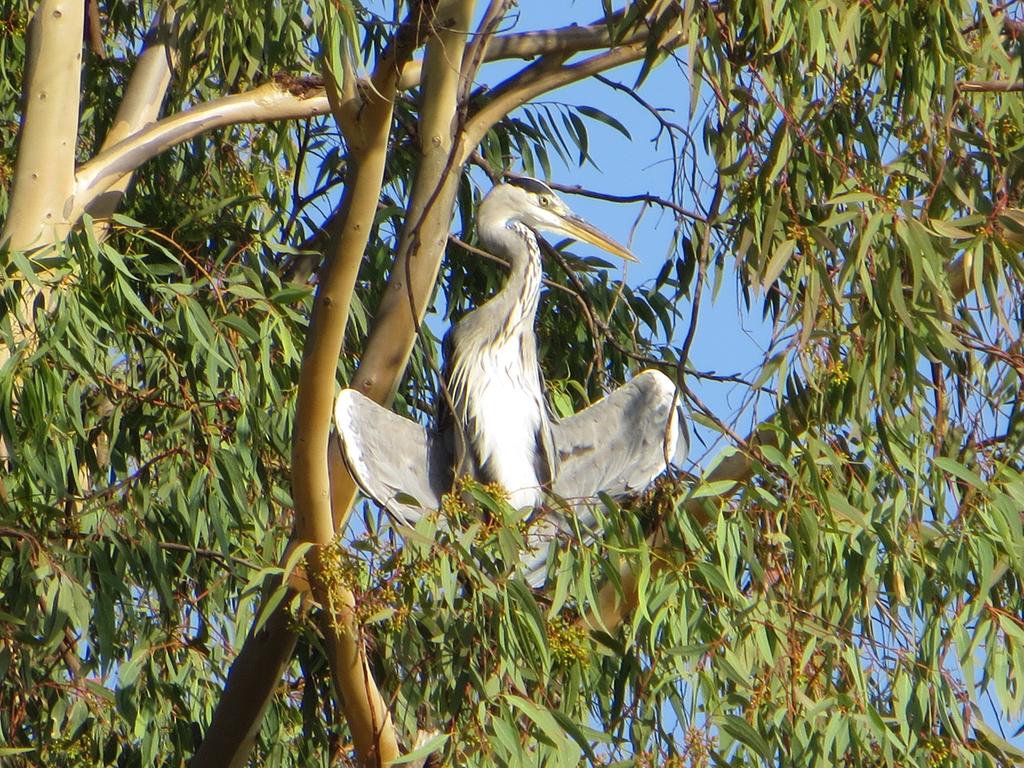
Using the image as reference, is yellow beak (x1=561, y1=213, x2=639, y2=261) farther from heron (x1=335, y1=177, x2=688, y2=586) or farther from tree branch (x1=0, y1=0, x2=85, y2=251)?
tree branch (x1=0, y1=0, x2=85, y2=251)

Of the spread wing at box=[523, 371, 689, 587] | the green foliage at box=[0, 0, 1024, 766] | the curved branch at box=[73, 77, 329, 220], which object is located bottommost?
the green foliage at box=[0, 0, 1024, 766]

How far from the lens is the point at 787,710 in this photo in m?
2.10

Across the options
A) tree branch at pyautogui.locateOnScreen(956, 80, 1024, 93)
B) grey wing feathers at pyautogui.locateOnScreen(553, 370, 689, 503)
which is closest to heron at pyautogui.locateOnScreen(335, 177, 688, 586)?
grey wing feathers at pyautogui.locateOnScreen(553, 370, 689, 503)

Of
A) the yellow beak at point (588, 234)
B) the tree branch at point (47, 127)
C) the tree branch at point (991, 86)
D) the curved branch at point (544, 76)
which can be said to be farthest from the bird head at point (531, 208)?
the tree branch at point (991, 86)

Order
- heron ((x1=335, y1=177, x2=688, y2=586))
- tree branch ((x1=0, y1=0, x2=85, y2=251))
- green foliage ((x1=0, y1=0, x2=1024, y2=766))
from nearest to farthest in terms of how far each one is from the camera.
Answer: green foliage ((x1=0, y1=0, x2=1024, y2=766)) < tree branch ((x1=0, y1=0, x2=85, y2=251)) < heron ((x1=335, y1=177, x2=688, y2=586))

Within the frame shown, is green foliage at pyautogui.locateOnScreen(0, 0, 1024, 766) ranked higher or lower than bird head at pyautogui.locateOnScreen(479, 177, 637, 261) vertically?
lower

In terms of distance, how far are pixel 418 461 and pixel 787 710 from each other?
1106 mm

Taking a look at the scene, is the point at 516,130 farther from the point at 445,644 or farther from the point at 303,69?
the point at 445,644

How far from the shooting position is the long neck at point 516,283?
3.19m

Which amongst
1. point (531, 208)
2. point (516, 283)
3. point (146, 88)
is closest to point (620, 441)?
point (516, 283)

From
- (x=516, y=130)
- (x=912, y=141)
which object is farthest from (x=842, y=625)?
(x=516, y=130)

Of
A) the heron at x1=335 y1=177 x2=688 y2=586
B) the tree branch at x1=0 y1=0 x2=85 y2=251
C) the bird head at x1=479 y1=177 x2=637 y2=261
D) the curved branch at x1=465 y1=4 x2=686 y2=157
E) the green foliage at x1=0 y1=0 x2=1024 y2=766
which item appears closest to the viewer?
the green foliage at x1=0 y1=0 x2=1024 y2=766

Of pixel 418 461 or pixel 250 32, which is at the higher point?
pixel 250 32

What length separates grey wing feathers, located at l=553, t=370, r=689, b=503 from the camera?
10.3ft
